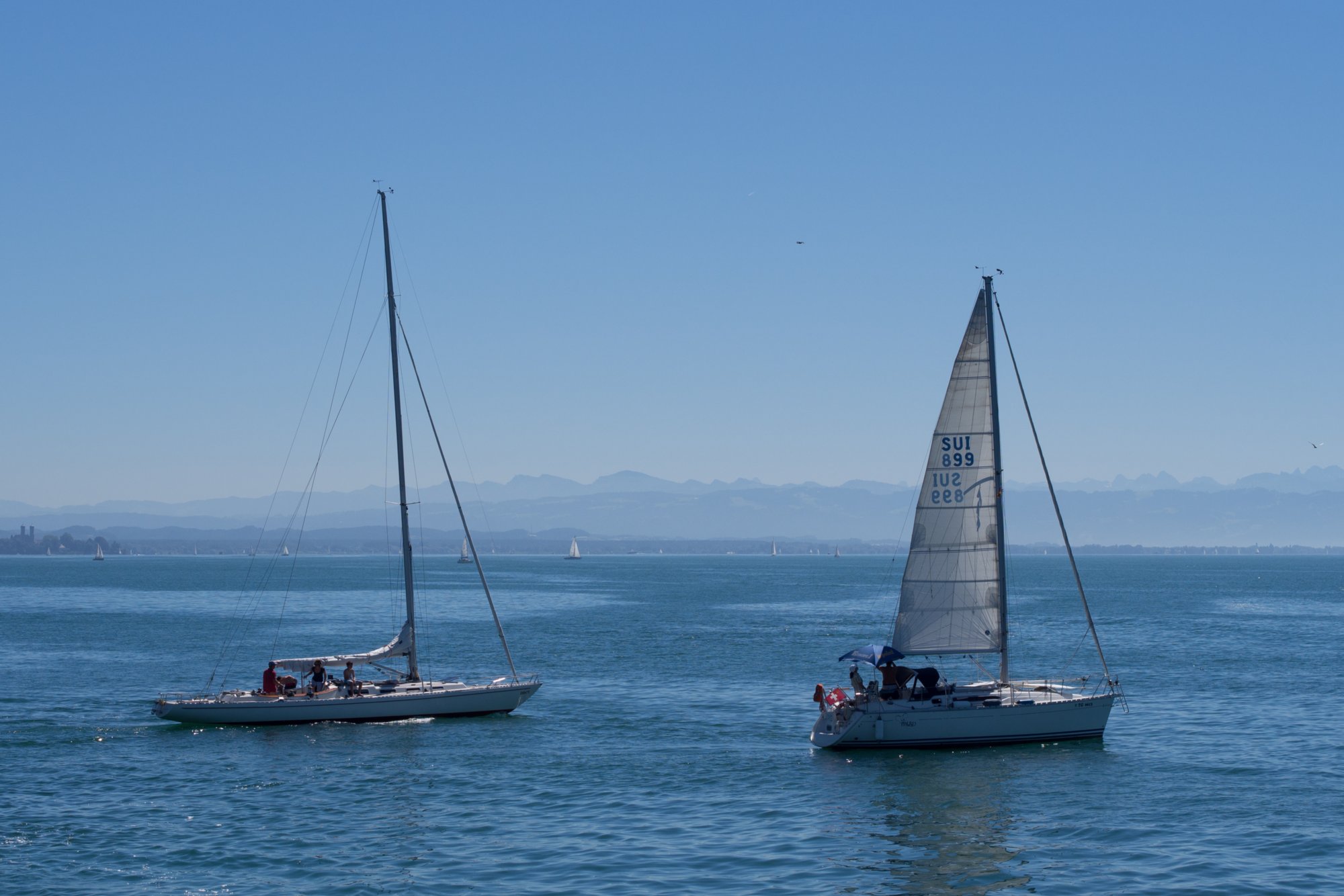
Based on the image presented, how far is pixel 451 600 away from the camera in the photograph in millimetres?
146250

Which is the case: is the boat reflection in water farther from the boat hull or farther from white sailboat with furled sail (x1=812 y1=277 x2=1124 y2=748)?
white sailboat with furled sail (x1=812 y1=277 x2=1124 y2=748)

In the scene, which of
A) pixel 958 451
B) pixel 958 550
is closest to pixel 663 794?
pixel 958 550

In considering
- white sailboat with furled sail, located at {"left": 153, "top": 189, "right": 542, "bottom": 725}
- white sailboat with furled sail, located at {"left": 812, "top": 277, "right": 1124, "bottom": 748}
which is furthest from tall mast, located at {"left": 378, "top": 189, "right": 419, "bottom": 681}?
white sailboat with furled sail, located at {"left": 812, "top": 277, "right": 1124, "bottom": 748}

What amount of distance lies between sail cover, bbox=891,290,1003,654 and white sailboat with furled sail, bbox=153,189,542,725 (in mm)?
15230

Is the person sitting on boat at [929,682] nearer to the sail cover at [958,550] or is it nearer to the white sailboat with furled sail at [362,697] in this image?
the sail cover at [958,550]

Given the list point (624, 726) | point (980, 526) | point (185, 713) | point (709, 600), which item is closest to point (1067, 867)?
point (980, 526)

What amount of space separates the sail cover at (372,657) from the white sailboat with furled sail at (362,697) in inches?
1.0

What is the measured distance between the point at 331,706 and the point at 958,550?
22.7 metres

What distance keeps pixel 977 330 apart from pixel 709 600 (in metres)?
108

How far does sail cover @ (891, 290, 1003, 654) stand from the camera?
4194cm

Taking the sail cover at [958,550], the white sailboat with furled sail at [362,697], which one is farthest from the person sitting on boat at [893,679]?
the white sailboat with furled sail at [362,697]

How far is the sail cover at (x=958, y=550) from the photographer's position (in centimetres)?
4194

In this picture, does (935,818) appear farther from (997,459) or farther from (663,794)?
(997,459)

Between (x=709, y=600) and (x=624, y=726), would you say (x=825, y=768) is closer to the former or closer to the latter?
(x=624, y=726)
